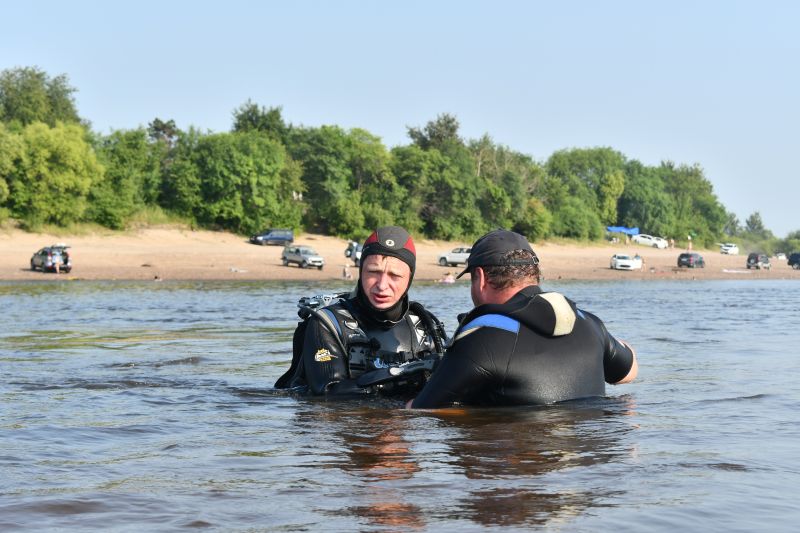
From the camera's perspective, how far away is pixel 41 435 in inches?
305

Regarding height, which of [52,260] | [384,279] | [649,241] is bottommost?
[52,260]

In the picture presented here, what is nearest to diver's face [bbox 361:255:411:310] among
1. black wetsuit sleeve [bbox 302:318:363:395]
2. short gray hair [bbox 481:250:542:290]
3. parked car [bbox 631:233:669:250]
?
black wetsuit sleeve [bbox 302:318:363:395]

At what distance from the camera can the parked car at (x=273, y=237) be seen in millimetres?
70312

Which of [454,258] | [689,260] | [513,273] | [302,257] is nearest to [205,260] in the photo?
[302,257]

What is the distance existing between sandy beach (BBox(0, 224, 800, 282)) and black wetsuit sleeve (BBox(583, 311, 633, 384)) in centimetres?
4411

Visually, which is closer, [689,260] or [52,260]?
[52,260]

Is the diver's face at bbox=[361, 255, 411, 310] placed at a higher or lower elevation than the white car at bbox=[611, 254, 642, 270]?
higher

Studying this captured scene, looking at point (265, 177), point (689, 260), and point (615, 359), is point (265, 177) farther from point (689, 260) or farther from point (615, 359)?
point (615, 359)

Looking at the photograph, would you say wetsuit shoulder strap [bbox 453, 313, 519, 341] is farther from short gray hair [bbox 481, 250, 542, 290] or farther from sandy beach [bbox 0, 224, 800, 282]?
sandy beach [bbox 0, 224, 800, 282]

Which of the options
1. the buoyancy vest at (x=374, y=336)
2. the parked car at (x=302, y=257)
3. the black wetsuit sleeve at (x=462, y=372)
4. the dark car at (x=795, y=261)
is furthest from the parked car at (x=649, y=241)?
the black wetsuit sleeve at (x=462, y=372)

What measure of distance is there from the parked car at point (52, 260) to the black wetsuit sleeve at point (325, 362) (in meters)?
44.7

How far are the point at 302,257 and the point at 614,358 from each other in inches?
2124

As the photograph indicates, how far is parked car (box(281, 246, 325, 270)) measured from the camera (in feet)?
197

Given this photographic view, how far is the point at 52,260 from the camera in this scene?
49875 millimetres
